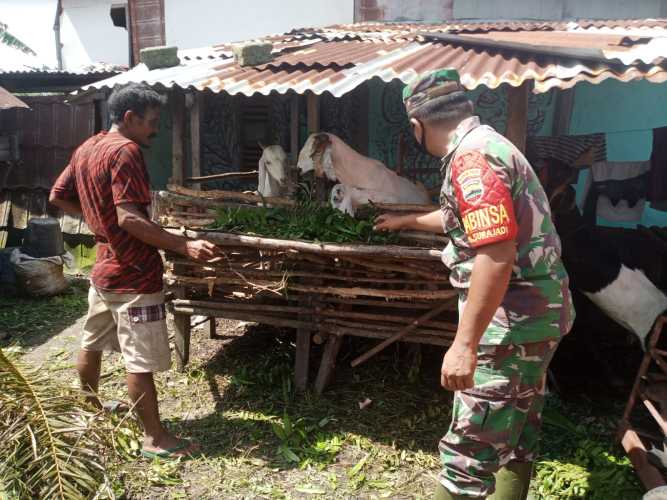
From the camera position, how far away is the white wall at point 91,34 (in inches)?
510

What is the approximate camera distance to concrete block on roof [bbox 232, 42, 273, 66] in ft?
15.1

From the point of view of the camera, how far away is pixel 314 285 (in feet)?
13.3

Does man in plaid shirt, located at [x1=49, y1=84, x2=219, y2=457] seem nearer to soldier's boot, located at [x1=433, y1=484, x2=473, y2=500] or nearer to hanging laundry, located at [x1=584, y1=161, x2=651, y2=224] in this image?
soldier's boot, located at [x1=433, y1=484, x2=473, y2=500]

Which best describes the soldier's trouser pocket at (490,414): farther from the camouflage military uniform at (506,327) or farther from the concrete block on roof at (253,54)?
the concrete block on roof at (253,54)

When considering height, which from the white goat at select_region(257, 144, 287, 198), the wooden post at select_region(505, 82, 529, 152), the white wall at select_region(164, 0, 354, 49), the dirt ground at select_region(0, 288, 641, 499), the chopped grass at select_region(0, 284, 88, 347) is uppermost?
the white wall at select_region(164, 0, 354, 49)

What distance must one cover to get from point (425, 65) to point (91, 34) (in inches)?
473

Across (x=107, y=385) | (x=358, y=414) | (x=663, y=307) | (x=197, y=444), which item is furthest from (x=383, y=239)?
(x=107, y=385)

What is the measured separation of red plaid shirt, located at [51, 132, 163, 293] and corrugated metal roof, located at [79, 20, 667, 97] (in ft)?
3.75

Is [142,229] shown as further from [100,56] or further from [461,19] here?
[100,56]

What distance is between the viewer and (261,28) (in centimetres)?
969

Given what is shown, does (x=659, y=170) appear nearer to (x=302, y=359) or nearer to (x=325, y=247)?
(x=325, y=247)

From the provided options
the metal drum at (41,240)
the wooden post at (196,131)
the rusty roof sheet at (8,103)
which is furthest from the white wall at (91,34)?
the wooden post at (196,131)

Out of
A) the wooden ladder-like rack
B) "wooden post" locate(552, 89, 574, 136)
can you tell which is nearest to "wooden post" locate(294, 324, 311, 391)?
the wooden ladder-like rack

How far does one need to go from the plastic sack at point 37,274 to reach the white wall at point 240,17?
202 inches
